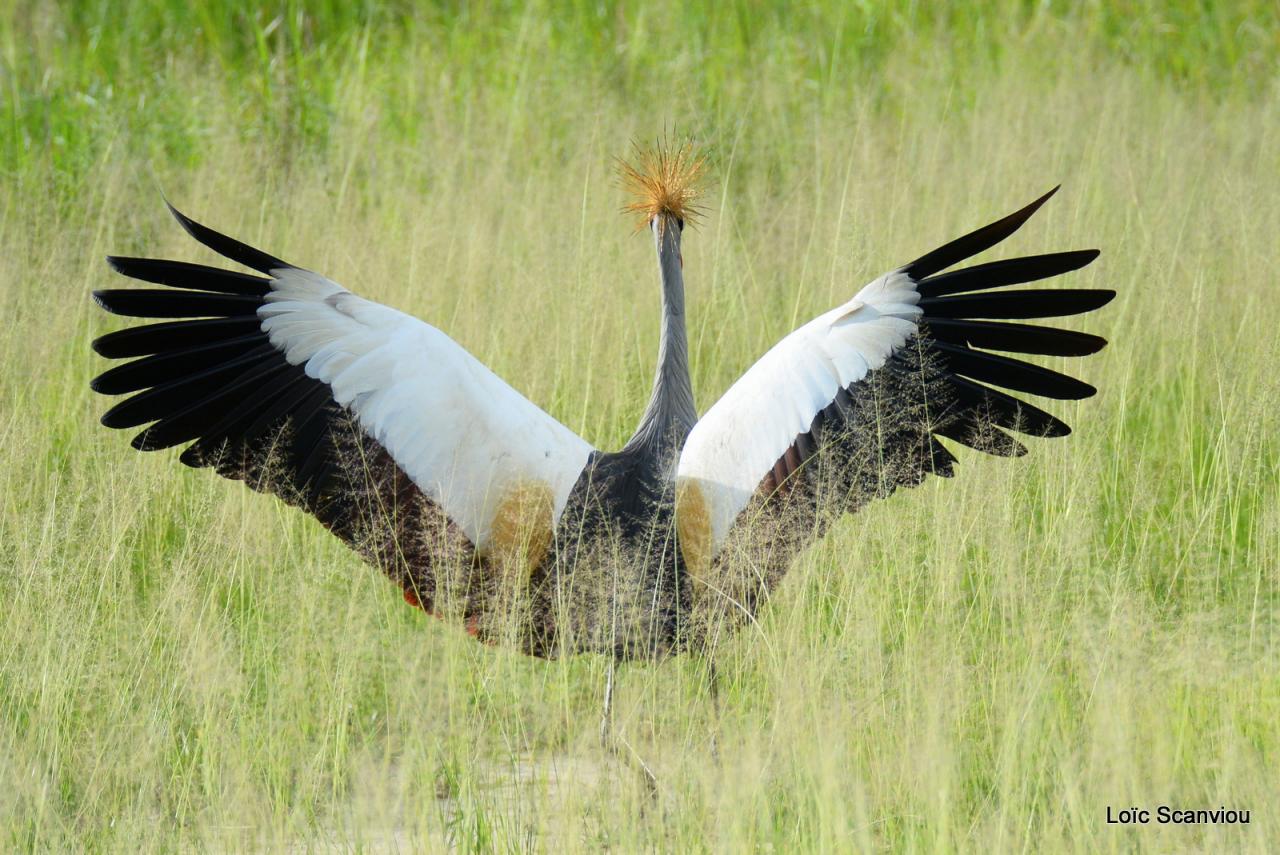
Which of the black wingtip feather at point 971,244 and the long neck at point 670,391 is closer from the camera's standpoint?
the black wingtip feather at point 971,244

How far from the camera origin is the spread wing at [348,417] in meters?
3.33

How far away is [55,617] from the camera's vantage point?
319cm

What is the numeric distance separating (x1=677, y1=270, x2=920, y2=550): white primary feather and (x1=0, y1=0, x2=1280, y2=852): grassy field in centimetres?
29

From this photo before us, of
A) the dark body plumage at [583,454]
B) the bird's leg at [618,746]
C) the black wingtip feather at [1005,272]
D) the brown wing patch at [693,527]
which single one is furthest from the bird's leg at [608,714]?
the black wingtip feather at [1005,272]

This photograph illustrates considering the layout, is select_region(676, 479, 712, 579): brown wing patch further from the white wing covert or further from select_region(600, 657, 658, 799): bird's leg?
select_region(600, 657, 658, 799): bird's leg

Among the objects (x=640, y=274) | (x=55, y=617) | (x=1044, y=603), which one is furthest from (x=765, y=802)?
(x=640, y=274)

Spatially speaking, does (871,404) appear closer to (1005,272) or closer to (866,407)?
(866,407)

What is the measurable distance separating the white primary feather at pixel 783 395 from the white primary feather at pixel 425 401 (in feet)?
1.10

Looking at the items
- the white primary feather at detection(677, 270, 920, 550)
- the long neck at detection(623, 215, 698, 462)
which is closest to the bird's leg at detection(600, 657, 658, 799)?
the white primary feather at detection(677, 270, 920, 550)

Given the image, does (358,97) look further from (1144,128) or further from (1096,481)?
(1096,481)

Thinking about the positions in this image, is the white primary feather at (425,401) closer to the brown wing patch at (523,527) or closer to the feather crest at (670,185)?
the brown wing patch at (523,527)

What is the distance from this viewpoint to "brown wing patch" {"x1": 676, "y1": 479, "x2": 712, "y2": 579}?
3.35m

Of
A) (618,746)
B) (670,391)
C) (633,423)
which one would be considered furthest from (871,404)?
(633,423)

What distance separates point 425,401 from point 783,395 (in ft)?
2.66
